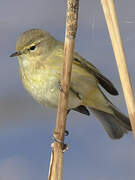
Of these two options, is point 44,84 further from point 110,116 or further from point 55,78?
point 110,116

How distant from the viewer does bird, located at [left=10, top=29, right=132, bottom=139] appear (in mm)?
2111

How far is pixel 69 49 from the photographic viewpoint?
1453 mm

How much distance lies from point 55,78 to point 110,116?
529 mm

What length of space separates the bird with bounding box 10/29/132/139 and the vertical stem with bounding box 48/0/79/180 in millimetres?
440

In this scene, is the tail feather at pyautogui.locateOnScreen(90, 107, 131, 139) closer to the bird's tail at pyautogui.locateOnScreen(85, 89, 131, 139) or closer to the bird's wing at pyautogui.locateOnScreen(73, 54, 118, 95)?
the bird's tail at pyautogui.locateOnScreen(85, 89, 131, 139)

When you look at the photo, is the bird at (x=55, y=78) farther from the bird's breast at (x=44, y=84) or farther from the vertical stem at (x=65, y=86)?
the vertical stem at (x=65, y=86)

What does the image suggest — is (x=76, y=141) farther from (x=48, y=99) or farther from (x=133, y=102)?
(x=133, y=102)

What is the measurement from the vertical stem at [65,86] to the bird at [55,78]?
0.44 m

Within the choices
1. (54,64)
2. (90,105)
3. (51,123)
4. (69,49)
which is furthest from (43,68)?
(51,123)

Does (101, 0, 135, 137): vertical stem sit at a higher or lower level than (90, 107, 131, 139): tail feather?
lower

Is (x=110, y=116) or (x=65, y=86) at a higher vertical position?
(x=110, y=116)

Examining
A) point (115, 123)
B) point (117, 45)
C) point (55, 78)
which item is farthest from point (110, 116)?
point (117, 45)

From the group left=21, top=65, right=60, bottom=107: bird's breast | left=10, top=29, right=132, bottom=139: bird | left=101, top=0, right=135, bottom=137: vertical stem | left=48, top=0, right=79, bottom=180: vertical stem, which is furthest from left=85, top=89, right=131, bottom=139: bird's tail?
left=101, top=0, right=135, bottom=137: vertical stem

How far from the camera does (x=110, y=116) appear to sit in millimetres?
2494
